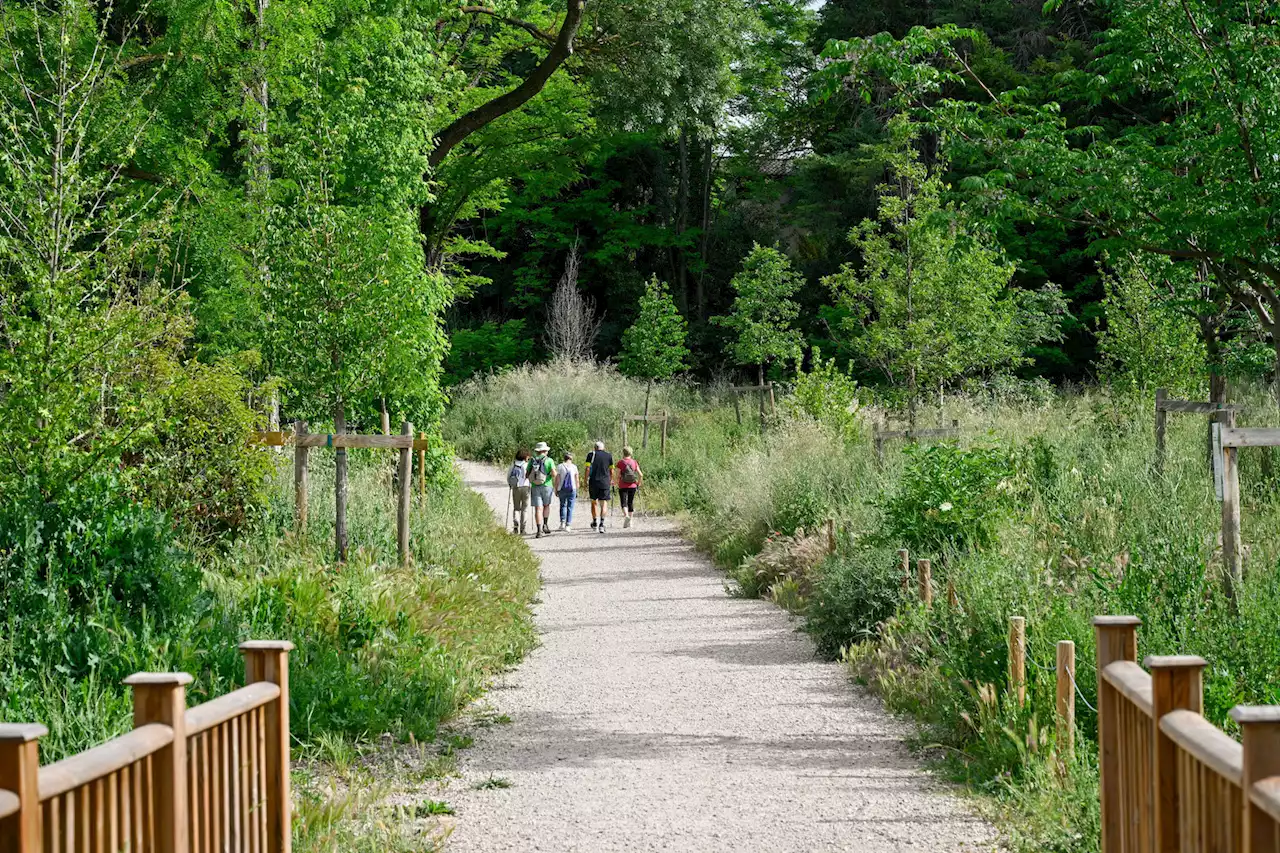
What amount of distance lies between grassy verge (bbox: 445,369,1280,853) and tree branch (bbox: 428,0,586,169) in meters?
7.52

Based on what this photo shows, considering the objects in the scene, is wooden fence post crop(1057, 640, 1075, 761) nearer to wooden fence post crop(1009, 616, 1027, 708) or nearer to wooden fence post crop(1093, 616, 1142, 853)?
wooden fence post crop(1009, 616, 1027, 708)

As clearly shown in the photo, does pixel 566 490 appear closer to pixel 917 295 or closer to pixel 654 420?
pixel 917 295

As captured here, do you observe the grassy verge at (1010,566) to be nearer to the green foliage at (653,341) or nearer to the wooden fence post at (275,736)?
the wooden fence post at (275,736)

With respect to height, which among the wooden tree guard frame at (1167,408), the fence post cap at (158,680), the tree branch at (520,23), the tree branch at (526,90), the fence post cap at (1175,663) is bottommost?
the fence post cap at (158,680)

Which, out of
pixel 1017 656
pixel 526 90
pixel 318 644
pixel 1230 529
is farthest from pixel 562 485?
pixel 1017 656

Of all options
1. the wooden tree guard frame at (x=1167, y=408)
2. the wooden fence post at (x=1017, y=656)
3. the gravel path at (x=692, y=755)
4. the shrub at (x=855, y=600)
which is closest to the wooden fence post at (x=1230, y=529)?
the wooden fence post at (x=1017, y=656)

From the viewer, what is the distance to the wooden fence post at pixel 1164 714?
128 inches

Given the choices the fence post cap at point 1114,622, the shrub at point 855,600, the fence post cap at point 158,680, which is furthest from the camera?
the shrub at point 855,600

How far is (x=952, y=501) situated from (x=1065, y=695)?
16.2 ft

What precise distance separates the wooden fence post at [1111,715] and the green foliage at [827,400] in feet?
56.8

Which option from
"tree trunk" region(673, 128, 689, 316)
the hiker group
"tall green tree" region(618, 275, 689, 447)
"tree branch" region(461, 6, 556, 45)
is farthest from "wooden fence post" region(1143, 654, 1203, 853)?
"tree trunk" region(673, 128, 689, 316)

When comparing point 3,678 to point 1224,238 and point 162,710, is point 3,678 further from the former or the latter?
point 1224,238

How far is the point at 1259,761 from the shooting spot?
2473mm

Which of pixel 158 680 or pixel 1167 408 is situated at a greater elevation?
pixel 1167 408
